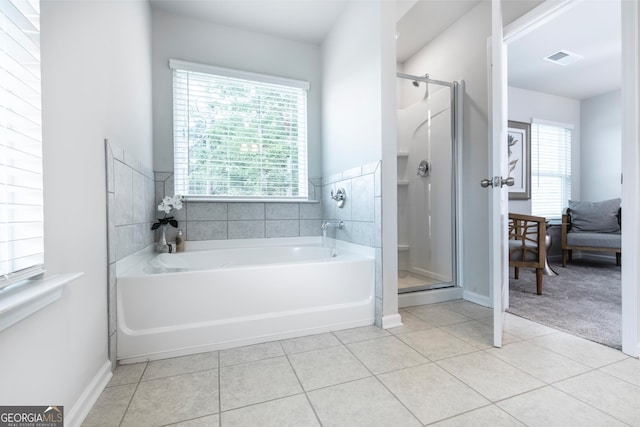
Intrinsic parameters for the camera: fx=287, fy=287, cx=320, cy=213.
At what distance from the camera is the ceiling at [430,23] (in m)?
2.44

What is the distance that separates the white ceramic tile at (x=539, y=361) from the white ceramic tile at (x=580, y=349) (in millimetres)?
62

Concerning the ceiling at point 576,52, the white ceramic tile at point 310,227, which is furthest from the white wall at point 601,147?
the white ceramic tile at point 310,227

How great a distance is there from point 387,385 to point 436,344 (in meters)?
0.56

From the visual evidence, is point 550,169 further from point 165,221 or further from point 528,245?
point 165,221

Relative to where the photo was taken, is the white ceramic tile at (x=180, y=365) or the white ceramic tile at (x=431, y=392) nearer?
the white ceramic tile at (x=431, y=392)

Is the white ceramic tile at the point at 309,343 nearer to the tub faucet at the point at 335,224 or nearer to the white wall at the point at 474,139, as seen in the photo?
the tub faucet at the point at 335,224

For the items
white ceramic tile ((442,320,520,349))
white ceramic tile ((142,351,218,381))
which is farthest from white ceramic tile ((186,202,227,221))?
white ceramic tile ((442,320,520,349))

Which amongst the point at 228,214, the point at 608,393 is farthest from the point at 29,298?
the point at 608,393

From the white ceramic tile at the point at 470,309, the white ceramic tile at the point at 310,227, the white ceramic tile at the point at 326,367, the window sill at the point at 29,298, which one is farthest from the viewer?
the white ceramic tile at the point at 310,227

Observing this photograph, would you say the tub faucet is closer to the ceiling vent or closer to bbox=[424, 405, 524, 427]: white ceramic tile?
bbox=[424, 405, 524, 427]: white ceramic tile

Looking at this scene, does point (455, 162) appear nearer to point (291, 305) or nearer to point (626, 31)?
point (626, 31)

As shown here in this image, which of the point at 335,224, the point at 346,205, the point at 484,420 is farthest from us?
the point at 335,224

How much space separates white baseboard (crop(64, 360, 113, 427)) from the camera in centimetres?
104

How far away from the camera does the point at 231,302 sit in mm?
1722
